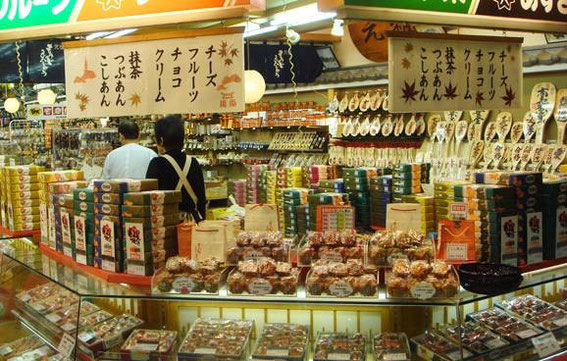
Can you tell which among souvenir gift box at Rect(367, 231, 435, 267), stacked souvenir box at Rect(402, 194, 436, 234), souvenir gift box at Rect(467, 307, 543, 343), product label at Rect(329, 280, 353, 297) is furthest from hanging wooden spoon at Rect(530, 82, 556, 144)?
product label at Rect(329, 280, 353, 297)

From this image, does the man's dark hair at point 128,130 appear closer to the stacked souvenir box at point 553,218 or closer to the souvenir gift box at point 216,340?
the souvenir gift box at point 216,340

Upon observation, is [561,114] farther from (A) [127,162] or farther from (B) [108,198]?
(B) [108,198]

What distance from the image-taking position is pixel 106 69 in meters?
3.41

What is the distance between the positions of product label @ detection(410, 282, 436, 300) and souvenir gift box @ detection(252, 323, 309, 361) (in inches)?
23.2

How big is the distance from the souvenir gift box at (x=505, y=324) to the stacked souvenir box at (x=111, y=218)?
1.75m

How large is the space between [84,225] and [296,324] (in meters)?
1.23

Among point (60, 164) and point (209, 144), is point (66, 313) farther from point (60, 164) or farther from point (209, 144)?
point (209, 144)

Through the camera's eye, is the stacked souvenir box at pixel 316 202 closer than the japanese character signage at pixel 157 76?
No

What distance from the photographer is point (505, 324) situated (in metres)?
2.97

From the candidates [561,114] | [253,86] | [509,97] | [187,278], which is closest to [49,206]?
[187,278]

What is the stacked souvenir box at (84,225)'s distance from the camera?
10.4ft

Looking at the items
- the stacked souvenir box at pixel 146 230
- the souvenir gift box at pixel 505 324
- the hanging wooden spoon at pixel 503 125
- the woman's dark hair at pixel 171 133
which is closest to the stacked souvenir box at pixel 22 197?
the woman's dark hair at pixel 171 133

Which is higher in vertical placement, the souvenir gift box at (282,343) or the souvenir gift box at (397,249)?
the souvenir gift box at (397,249)

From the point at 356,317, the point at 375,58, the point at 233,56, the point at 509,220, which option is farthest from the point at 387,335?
the point at 375,58
